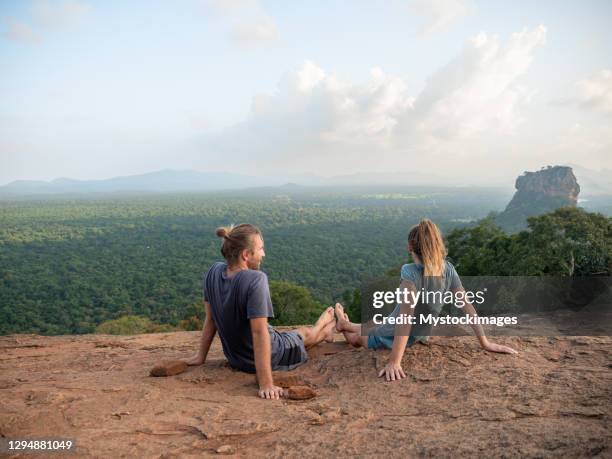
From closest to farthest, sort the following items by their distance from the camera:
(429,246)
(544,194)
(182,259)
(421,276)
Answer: (429,246) → (421,276) → (182,259) → (544,194)

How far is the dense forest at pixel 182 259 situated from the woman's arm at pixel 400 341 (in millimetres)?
12699

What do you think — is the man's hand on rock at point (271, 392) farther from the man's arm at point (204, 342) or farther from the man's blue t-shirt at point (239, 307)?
the man's arm at point (204, 342)

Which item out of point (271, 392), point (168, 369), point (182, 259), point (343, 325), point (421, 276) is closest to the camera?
point (271, 392)

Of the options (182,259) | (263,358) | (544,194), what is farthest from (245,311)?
(544,194)

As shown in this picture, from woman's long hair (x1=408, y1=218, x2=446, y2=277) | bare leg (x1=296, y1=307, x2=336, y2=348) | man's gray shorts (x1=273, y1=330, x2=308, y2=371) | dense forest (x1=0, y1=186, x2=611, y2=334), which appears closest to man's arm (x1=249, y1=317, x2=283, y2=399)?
man's gray shorts (x1=273, y1=330, x2=308, y2=371)

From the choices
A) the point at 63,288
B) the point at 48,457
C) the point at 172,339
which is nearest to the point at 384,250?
the point at 63,288

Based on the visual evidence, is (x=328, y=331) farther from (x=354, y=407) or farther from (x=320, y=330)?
(x=354, y=407)

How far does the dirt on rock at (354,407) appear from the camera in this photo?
2.38m

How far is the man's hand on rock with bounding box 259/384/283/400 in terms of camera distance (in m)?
3.21

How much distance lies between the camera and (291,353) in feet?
13.2

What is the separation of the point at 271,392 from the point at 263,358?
256 mm

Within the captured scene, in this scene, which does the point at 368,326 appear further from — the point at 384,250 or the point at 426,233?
the point at 384,250

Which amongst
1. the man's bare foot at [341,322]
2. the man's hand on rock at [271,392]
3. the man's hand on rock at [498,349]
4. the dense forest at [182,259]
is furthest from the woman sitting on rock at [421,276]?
the dense forest at [182,259]

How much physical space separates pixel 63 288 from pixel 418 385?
38.8 metres
